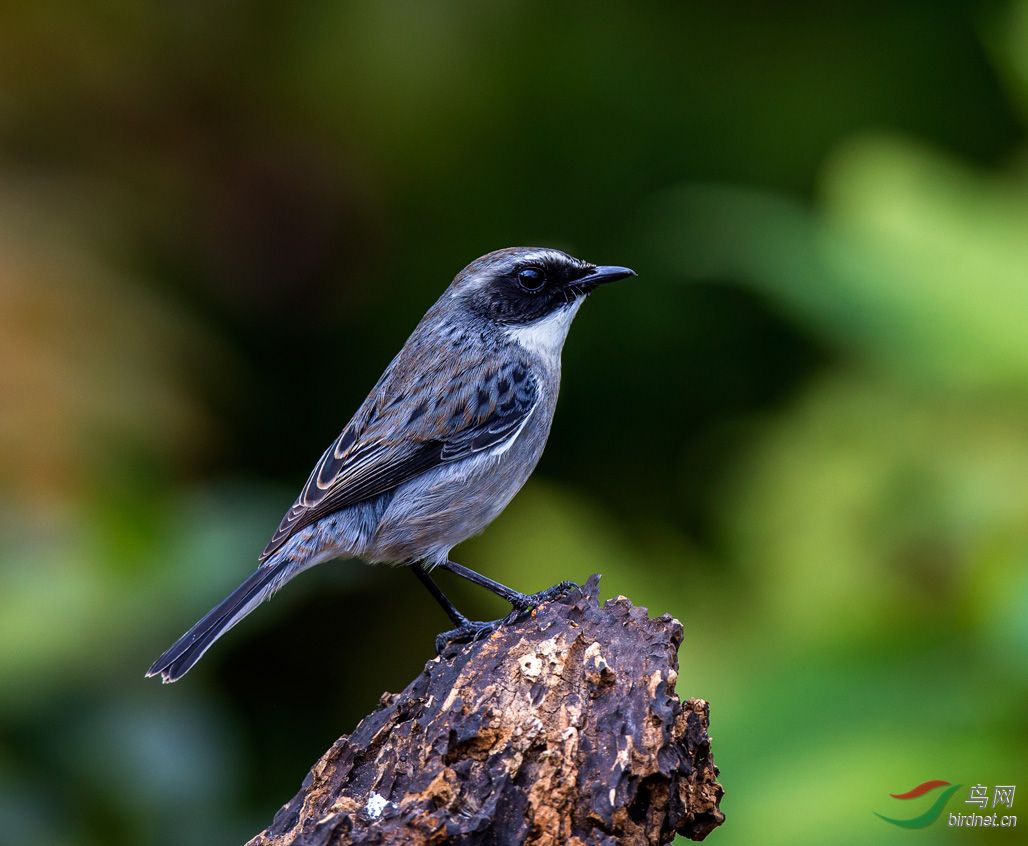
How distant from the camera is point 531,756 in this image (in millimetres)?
3457

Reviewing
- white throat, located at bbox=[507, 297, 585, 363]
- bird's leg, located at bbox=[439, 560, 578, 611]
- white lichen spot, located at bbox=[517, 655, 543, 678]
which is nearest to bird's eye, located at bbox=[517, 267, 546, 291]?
white throat, located at bbox=[507, 297, 585, 363]

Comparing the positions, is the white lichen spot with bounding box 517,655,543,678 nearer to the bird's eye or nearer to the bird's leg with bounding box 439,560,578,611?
the bird's leg with bounding box 439,560,578,611

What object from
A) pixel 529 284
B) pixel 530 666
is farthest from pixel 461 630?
pixel 529 284

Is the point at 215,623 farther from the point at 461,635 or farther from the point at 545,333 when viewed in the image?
the point at 545,333

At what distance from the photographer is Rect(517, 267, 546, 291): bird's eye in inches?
237

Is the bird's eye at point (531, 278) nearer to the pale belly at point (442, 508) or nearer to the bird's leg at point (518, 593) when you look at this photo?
the pale belly at point (442, 508)

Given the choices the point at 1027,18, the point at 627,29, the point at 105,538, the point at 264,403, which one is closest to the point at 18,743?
the point at 105,538

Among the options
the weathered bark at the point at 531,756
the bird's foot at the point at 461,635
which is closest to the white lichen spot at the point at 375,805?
the weathered bark at the point at 531,756

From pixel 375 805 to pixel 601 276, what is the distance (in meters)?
3.12

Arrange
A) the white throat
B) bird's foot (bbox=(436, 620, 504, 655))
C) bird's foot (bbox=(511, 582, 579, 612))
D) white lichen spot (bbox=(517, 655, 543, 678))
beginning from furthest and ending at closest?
the white throat, bird's foot (bbox=(436, 620, 504, 655)), bird's foot (bbox=(511, 582, 579, 612)), white lichen spot (bbox=(517, 655, 543, 678))

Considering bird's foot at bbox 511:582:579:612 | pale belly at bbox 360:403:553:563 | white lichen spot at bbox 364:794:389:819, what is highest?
pale belly at bbox 360:403:553:563

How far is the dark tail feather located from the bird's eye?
1.75 m

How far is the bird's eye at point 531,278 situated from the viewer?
602 cm

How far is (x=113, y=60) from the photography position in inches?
317
